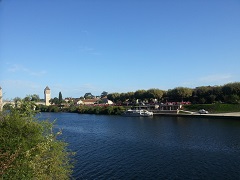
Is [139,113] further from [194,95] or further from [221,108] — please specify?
[221,108]

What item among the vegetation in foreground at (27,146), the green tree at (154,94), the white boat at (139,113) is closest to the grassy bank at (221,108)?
the white boat at (139,113)

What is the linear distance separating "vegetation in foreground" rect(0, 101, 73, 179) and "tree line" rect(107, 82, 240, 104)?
6567 centimetres

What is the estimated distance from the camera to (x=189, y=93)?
87562mm

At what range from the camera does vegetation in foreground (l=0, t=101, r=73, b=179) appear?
9.66 meters

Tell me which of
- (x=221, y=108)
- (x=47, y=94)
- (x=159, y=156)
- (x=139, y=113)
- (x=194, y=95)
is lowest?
(x=159, y=156)

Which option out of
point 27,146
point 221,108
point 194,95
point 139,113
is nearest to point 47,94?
point 139,113

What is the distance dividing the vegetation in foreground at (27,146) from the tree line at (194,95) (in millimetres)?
65665

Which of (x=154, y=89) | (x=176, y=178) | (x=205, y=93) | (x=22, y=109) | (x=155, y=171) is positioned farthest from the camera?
(x=154, y=89)

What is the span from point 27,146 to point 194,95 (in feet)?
267

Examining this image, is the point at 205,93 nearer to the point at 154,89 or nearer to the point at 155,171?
the point at 154,89

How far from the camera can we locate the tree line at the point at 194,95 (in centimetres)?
7394

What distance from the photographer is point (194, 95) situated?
87688 millimetres

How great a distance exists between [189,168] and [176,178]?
2797mm

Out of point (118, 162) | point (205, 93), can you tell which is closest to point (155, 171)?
point (118, 162)
